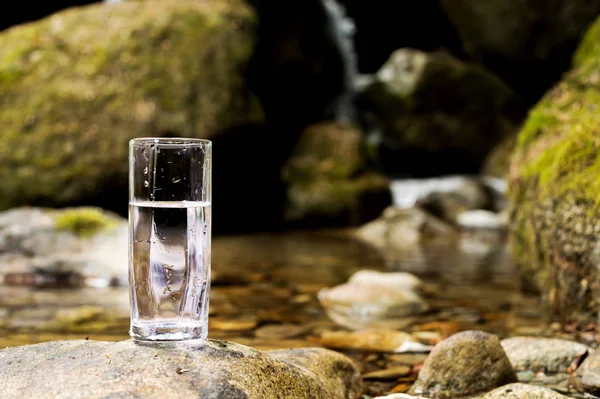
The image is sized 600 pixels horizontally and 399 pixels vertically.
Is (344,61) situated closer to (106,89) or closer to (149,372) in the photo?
(106,89)

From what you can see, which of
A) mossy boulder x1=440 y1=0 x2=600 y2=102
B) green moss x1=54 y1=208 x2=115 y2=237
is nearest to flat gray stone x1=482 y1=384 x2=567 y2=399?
green moss x1=54 y1=208 x2=115 y2=237

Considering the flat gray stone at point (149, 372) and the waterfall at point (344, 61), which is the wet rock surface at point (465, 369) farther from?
the waterfall at point (344, 61)

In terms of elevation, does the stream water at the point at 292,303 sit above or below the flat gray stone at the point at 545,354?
below

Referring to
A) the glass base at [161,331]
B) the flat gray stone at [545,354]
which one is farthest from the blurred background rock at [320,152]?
the glass base at [161,331]

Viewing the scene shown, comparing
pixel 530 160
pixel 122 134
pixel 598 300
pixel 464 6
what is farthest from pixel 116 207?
pixel 464 6

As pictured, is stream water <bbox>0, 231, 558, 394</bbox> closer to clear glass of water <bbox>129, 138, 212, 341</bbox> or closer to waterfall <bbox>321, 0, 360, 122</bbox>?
clear glass of water <bbox>129, 138, 212, 341</bbox>

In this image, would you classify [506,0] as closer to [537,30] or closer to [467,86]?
[537,30]

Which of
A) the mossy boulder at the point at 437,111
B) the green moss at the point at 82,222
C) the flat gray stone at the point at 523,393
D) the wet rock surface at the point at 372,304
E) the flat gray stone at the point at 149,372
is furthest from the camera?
the mossy boulder at the point at 437,111
